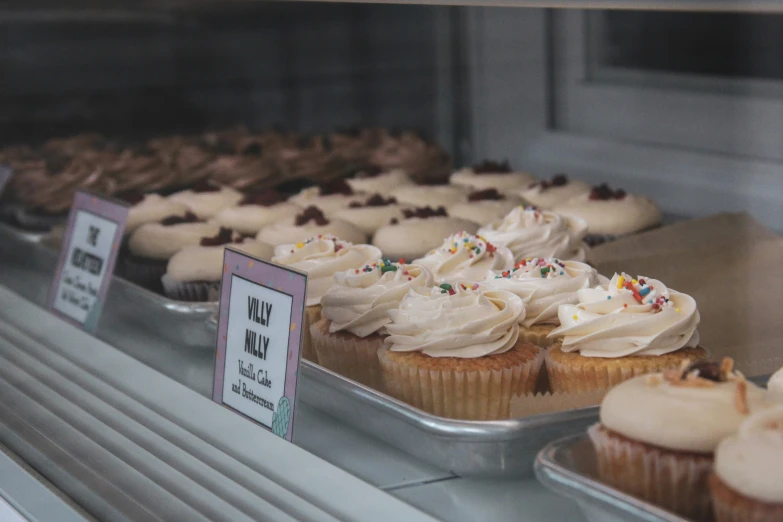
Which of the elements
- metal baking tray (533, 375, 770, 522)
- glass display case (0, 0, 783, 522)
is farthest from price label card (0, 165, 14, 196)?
metal baking tray (533, 375, 770, 522)

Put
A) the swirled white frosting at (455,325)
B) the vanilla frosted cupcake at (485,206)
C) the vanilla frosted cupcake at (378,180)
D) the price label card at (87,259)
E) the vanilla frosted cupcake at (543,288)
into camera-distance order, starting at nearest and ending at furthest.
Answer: the swirled white frosting at (455,325), the vanilla frosted cupcake at (543,288), the price label card at (87,259), the vanilla frosted cupcake at (485,206), the vanilla frosted cupcake at (378,180)

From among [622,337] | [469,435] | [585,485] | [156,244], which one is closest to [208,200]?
[156,244]

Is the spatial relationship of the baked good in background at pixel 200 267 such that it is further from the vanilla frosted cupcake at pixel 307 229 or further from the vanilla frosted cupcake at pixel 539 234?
the vanilla frosted cupcake at pixel 539 234

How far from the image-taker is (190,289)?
2.13 m

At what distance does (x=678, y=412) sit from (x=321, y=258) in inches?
37.7

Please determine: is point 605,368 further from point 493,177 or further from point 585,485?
point 493,177

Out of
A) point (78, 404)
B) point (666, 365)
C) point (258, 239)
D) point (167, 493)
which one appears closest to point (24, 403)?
point (78, 404)

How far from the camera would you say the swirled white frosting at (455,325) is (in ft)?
4.96

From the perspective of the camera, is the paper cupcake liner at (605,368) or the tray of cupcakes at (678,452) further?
the paper cupcake liner at (605,368)

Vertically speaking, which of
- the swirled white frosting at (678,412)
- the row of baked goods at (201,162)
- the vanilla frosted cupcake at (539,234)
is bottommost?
the swirled white frosting at (678,412)

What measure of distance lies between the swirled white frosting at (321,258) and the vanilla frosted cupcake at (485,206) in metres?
0.50

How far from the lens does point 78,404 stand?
161 centimetres

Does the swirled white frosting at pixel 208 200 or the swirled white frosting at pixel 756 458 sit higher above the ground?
the swirled white frosting at pixel 208 200

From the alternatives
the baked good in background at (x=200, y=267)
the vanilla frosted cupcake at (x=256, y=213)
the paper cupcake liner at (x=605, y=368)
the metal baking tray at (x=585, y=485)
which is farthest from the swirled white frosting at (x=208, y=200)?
the metal baking tray at (x=585, y=485)
